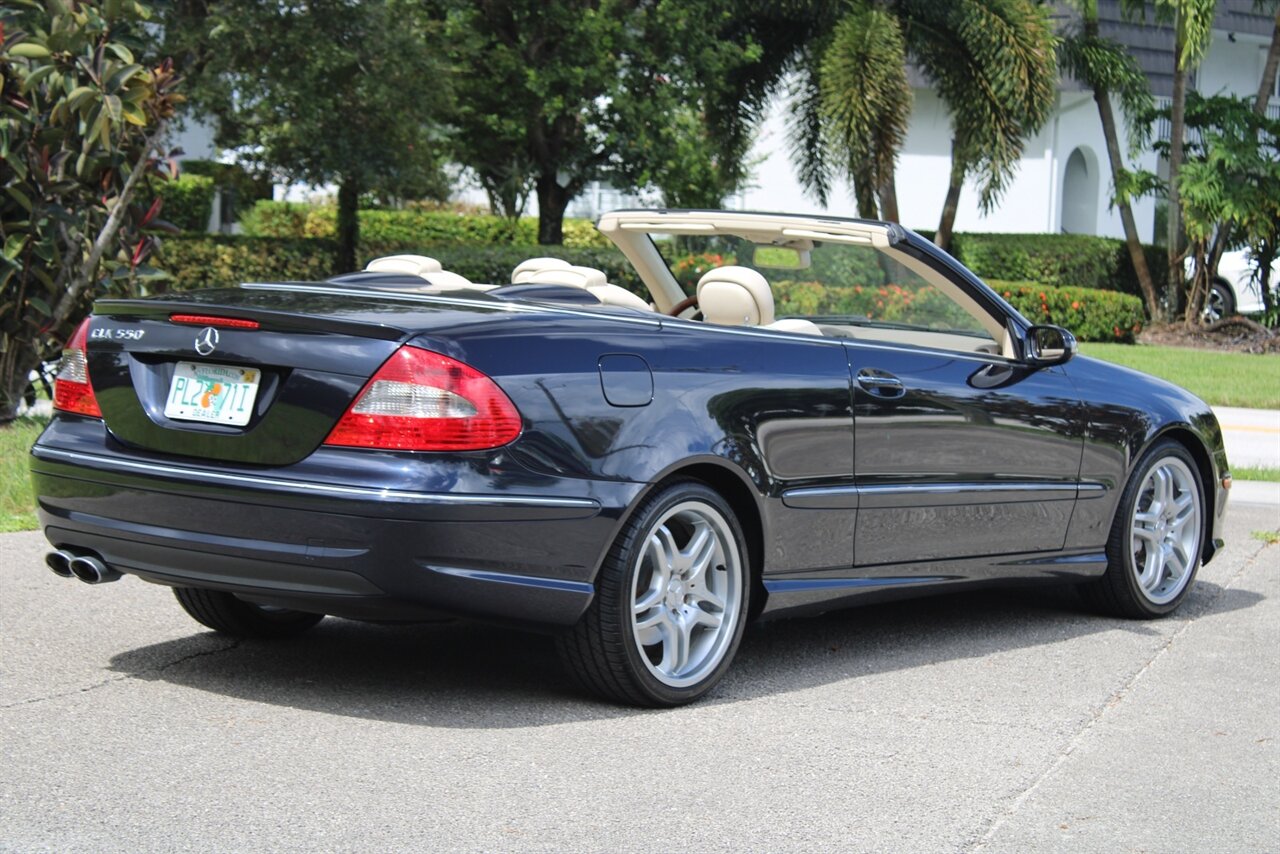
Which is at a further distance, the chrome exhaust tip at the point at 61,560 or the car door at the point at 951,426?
the car door at the point at 951,426

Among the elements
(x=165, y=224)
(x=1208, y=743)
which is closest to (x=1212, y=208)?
(x=165, y=224)

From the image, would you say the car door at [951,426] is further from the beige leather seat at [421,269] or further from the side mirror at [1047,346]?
the beige leather seat at [421,269]

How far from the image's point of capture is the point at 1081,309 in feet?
79.0

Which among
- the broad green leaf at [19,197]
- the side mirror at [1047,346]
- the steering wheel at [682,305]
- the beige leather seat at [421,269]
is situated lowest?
the side mirror at [1047,346]

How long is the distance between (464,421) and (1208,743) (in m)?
2.35

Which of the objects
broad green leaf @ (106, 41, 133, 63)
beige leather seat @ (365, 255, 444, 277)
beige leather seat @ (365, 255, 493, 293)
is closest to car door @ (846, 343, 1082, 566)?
beige leather seat @ (365, 255, 493, 293)

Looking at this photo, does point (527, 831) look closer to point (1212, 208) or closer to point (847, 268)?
point (847, 268)

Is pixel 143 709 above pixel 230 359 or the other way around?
the other way around

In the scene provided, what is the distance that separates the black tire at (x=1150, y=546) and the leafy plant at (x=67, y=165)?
19.6 ft

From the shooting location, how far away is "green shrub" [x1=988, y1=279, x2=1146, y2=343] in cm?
2358

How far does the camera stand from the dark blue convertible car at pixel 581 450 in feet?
15.8

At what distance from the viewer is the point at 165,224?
11.3 m

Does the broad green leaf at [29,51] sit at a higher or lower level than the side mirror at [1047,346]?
higher

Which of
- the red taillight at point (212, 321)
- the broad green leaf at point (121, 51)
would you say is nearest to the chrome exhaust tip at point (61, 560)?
the red taillight at point (212, 321)
